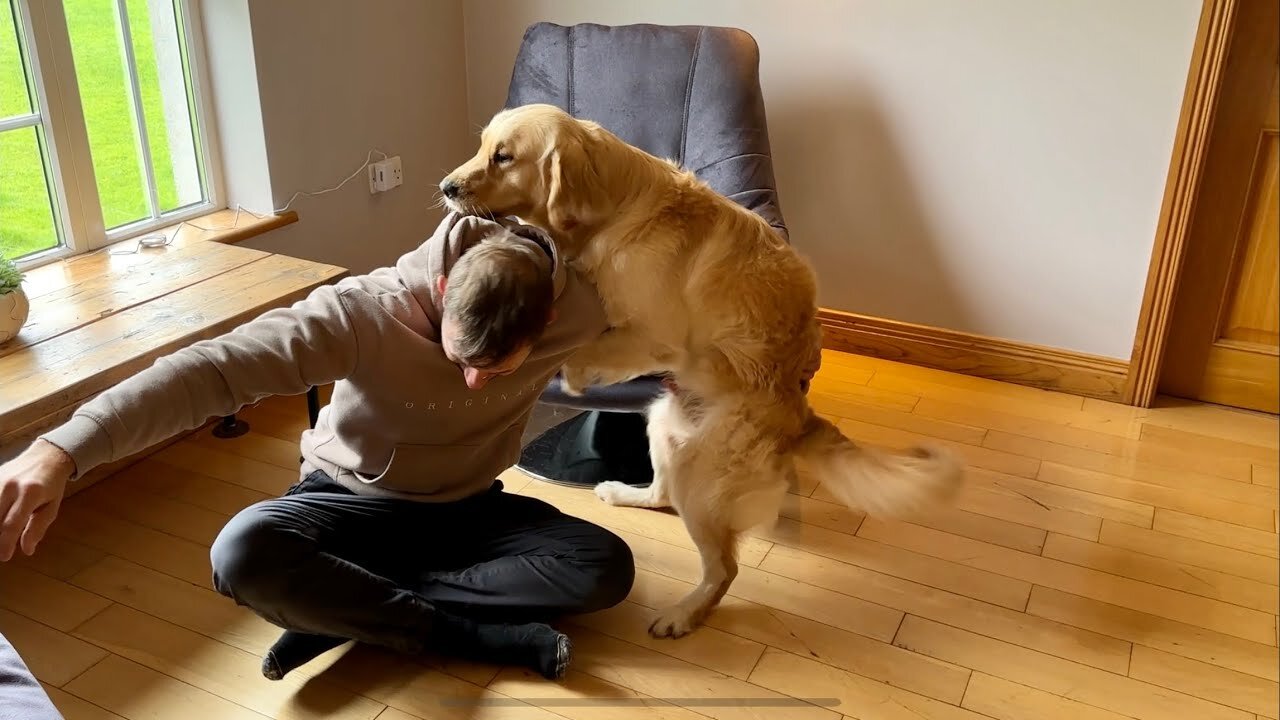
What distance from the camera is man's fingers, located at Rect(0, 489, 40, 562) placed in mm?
1220

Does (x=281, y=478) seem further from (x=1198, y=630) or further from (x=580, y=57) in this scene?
(x=1198, y=630)

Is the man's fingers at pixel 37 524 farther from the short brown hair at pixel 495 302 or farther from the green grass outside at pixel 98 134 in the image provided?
the green grass outside at pixel 98 134

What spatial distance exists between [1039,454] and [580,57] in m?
1.67

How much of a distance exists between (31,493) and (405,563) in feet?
2.41

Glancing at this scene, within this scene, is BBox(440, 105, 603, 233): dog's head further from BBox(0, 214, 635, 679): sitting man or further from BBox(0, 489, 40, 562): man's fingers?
BBox(0, 489, 40, 562): man's fingers

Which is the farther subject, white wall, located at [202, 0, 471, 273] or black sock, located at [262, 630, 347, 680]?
white wall, located at [202, 0, 471, 273]

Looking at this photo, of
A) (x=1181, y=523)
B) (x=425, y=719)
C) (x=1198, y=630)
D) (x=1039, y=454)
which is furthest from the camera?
(x=1039, y=454)

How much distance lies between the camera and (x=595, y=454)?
258cm

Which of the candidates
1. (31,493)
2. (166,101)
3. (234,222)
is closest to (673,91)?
(234,222)

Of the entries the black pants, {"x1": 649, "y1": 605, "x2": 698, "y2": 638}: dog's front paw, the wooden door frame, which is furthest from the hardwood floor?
the wooden door frame

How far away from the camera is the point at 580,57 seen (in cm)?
286

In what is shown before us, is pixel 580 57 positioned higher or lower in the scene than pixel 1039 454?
higher

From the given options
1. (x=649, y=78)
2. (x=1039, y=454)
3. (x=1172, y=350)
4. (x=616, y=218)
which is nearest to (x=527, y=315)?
(x=616, y=218)

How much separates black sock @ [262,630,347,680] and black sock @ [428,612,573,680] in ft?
0.61
